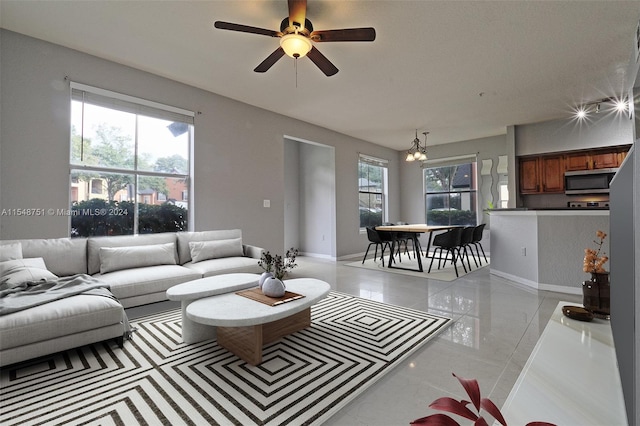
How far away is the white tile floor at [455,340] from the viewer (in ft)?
5.79

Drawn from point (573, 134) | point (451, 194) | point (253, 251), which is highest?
point (573, 134)

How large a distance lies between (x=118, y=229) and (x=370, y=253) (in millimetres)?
5641

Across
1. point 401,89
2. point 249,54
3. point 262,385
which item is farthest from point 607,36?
point 262,385

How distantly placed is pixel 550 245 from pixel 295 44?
4.23m

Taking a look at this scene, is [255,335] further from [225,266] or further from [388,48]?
[388,48]

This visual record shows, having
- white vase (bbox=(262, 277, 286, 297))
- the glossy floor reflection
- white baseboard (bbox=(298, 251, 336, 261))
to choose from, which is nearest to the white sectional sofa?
white vase (bbox=(262, 277, 286, 297))

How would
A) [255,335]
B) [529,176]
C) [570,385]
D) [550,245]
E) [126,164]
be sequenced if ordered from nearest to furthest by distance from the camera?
1. [570,385]
2. [255,335]
3. [126,164]
4. [550,245]
5. [529,176]

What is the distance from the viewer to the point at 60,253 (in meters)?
3.10

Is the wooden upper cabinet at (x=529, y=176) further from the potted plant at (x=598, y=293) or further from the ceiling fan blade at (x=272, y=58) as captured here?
Result: the ceiling fan blade at (x=272, y=58)

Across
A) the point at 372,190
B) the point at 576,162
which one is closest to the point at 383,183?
the point at 372,190

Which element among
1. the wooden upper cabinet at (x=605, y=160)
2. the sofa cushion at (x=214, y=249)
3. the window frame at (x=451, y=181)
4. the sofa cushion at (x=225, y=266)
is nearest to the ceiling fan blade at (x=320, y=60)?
the sofa cushion at (x=225, y=266)

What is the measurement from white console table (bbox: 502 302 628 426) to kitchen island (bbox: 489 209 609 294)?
3.11m

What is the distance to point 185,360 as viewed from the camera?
7.36ft

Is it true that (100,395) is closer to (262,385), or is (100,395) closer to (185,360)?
(185,360)
